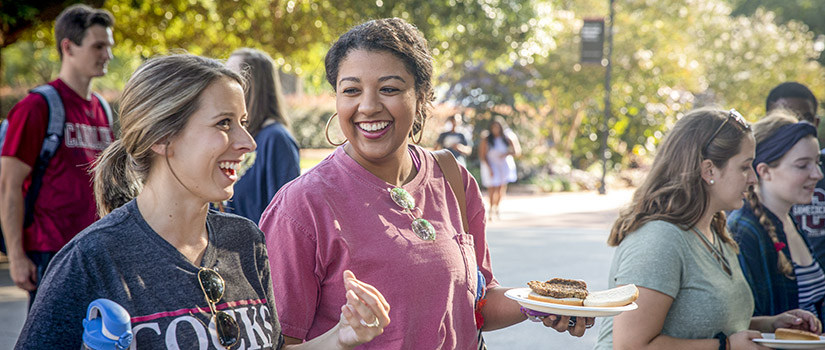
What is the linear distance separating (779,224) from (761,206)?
12 centimetres

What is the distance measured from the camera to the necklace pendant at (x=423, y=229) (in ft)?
7.51

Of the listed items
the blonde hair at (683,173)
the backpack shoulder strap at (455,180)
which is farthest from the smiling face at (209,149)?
the blonde hair at (683,173)

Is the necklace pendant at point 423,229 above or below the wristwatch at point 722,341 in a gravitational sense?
above

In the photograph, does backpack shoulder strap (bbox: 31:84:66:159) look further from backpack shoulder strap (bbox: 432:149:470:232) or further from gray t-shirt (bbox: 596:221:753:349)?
gray t-shirt (bbox: 596:221:753:349)

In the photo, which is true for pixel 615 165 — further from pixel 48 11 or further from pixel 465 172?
pixel 465 172

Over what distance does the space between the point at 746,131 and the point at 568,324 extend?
1.39 m

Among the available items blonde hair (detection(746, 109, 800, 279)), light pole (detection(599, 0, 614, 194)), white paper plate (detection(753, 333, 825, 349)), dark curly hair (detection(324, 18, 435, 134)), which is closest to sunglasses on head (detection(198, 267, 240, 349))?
dark curly hair (detection(324, 18, 435, 134))

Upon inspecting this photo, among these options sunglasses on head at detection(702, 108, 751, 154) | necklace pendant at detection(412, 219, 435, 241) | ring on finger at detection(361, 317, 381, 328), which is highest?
sunglasses on head at detection(702, 108, 751, 154)

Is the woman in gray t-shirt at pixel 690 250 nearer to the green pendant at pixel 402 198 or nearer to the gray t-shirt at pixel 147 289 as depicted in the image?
the green pendant at pixel 402 198

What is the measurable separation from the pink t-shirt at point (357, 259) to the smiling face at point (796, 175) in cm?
224

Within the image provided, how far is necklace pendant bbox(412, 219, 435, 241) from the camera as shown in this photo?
2.29m

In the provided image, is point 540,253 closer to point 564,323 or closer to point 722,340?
point 722,340

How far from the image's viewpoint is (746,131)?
10.8 feet

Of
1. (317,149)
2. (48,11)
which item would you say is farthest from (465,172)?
(317,149)
